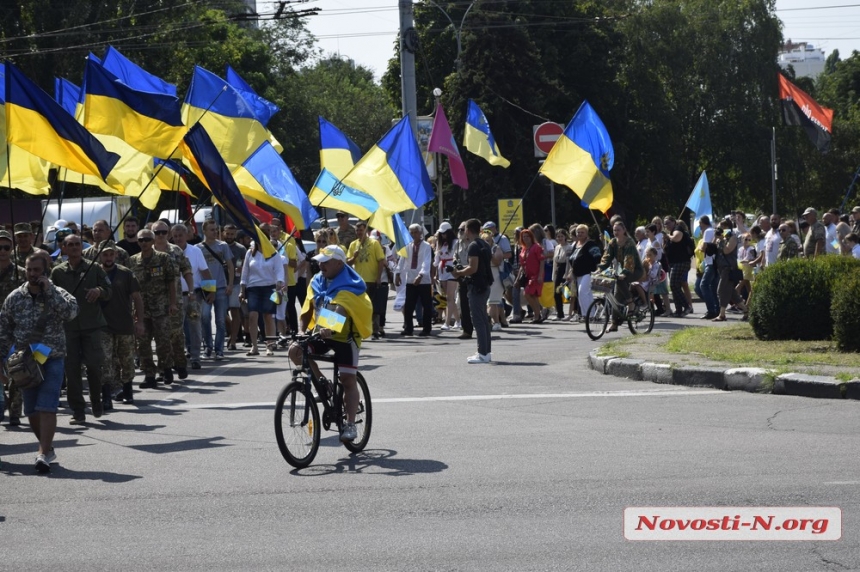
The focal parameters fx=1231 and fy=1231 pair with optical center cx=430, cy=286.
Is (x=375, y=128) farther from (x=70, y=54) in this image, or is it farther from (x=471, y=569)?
(x=471, y=569)

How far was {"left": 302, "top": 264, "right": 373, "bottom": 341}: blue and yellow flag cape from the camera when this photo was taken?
31.5 ft

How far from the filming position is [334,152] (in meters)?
22.3

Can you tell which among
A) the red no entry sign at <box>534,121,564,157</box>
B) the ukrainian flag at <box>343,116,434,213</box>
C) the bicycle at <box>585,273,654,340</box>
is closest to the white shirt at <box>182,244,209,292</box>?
the ukrainian flag at <box>343,116,434,213</box>

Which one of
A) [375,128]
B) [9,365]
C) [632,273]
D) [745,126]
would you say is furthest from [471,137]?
[375,128]

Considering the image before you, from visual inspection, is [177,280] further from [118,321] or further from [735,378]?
[735,378]

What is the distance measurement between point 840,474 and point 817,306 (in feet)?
27.3

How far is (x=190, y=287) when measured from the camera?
15734 mm

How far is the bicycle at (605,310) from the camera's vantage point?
19.1 meters

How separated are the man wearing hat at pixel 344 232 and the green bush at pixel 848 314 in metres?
8.90

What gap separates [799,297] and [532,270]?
26.1 feet

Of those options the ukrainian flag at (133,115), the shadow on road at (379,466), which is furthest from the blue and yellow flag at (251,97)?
the shadow on road at (379,466)

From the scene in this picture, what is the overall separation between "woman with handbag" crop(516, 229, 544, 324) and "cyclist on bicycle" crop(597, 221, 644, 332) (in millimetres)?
3989

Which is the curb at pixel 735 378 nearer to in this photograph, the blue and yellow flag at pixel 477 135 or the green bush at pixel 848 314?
the green bush at pixel 848 314

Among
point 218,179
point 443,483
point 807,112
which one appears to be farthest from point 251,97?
point 807,112
